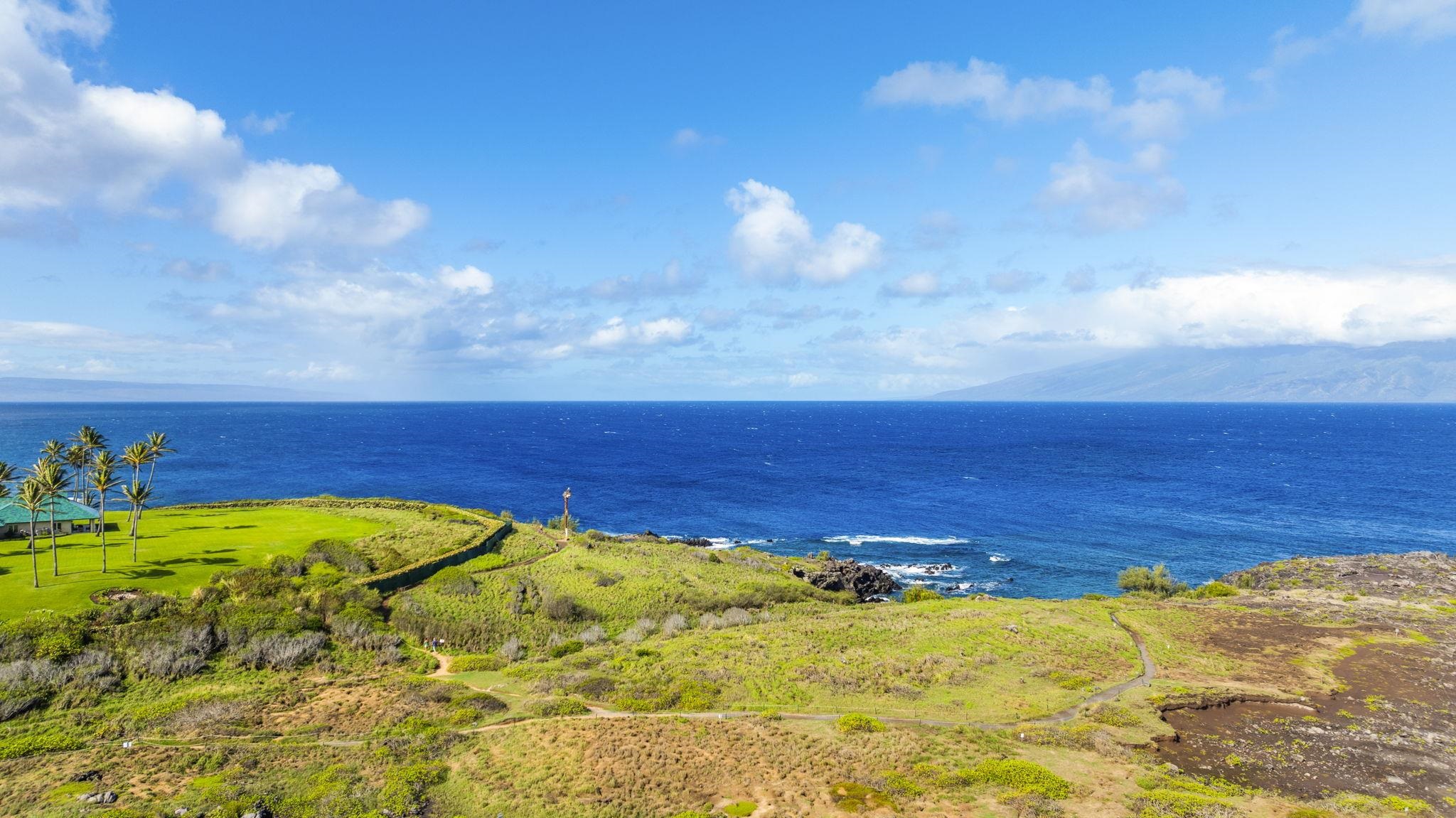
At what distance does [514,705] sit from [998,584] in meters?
56.5

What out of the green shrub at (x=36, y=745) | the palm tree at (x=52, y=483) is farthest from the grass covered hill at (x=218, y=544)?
the green shrub at (x=36, y=745)

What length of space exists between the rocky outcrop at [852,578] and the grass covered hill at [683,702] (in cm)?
804

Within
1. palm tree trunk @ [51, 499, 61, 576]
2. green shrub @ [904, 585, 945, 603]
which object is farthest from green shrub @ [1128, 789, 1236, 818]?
palm tree trunk @ [51, 499, 61, 576]

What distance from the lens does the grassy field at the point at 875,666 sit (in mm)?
34562

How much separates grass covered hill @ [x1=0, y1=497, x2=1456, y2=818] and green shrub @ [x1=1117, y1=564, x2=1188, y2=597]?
9706mm

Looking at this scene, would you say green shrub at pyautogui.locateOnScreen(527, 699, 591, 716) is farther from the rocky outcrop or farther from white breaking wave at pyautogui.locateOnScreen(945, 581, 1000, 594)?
white breaking wave at pyautogui.locateOnScreen(945, 581, 1000, 594)

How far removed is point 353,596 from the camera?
4544cm

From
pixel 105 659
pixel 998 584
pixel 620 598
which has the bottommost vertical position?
pixel 998 584

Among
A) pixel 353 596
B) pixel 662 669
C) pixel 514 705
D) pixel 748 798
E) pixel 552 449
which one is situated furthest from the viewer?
pixel 552 449

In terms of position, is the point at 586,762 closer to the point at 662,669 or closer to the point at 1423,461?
the point at 662,669

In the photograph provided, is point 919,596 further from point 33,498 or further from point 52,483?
point 33,498

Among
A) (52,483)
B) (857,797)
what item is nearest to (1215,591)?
(857,797)

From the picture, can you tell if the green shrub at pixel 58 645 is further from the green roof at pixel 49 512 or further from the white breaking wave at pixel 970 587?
the white breaking wave at pixel 970 587

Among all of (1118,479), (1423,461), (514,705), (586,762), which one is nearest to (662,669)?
(514,705)
